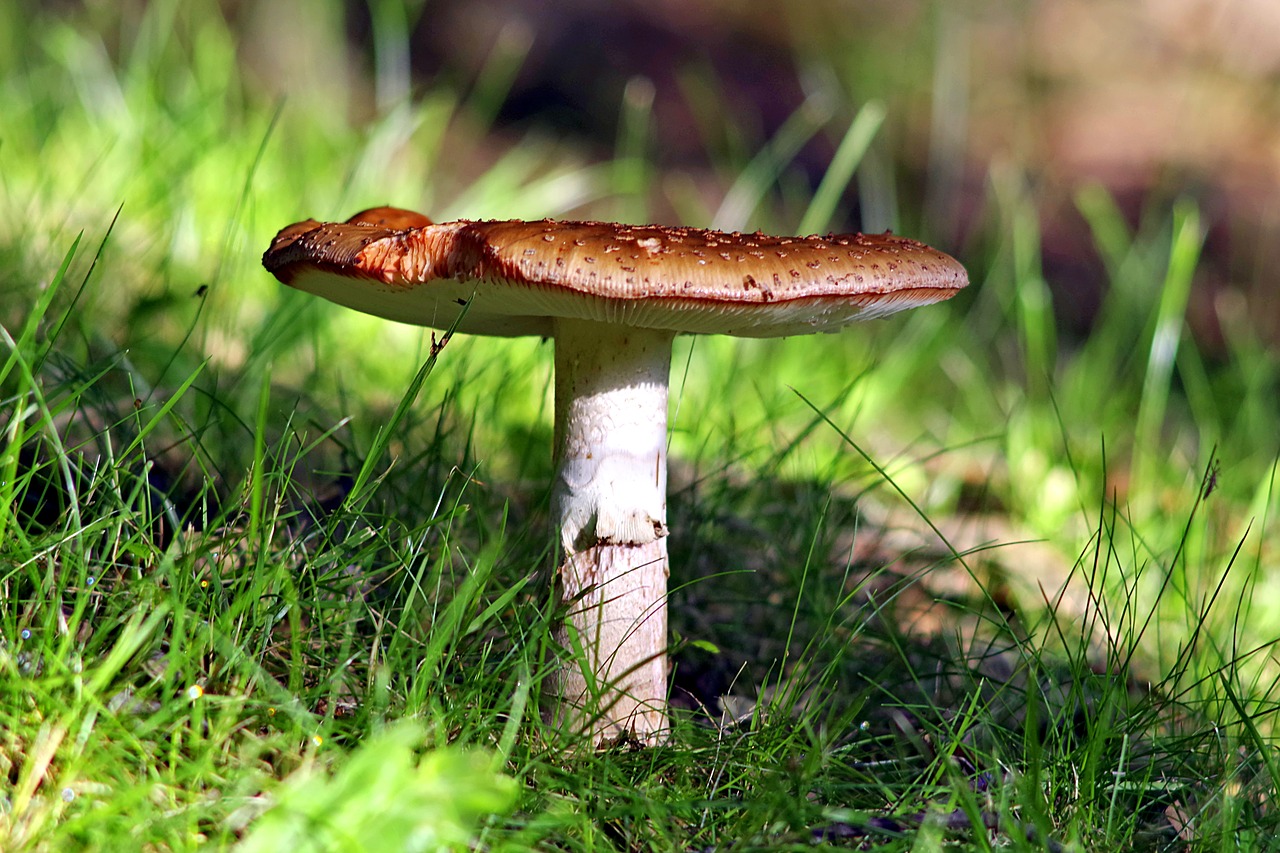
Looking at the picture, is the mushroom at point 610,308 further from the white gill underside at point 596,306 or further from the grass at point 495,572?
the grass at point 495,572

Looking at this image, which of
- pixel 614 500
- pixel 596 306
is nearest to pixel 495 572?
pixel 614 500

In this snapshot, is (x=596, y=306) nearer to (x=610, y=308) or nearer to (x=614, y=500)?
(x=610, y=308)

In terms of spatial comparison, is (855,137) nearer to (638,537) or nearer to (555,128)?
(638,537)

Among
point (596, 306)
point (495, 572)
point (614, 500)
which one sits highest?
point (596, 306)

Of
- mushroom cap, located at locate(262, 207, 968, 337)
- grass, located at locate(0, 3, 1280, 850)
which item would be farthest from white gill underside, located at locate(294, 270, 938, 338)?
grass, located at locate(0, 3, 1280, 850)

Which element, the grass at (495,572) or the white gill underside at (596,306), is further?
the white gill underside at (596,306)

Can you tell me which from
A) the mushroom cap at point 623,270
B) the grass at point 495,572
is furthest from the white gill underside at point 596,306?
the grass at point 495,572
